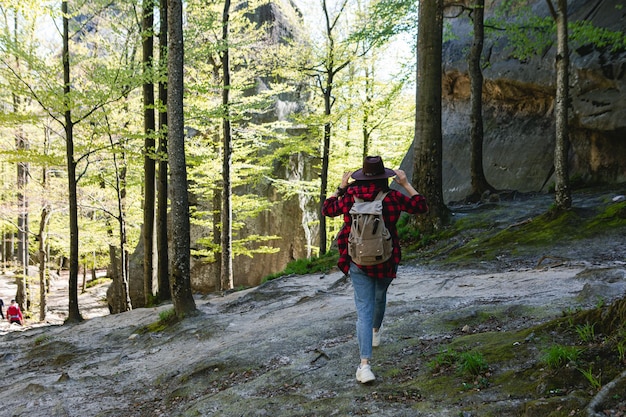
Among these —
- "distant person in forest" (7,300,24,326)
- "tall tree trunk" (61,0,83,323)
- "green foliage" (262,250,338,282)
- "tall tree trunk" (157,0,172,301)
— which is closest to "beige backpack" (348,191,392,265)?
"green foliage" (262,250,338,282)

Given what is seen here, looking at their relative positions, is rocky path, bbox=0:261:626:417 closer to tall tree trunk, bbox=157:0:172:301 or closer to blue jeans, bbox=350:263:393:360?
blue jeans, bbox=350:263:393:360

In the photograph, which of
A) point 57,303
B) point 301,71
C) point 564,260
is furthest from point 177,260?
point 57,303

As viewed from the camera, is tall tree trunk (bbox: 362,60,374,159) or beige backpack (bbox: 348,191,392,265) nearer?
beige backpack (bbox: 348,191,392,265)

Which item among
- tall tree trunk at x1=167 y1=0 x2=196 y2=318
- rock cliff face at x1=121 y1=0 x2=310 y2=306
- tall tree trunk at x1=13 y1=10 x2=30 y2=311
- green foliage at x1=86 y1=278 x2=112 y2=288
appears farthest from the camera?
green foliage at x1=86 y1=278 x2=112 y2=288

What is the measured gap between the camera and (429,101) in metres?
10.2

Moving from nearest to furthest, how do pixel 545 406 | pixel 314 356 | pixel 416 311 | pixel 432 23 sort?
pixel 545 406 → pixel 314 356 → pixel 416 311 → pixel 432 23

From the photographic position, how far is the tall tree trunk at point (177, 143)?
805 centimetres

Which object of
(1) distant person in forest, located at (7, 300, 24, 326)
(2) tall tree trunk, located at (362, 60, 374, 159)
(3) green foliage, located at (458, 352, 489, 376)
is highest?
(2) tall tree trunk, located at (362, 60, 374, 159)

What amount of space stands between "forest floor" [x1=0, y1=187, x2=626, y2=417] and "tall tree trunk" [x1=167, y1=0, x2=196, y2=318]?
1.16m

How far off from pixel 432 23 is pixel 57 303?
26295 mm

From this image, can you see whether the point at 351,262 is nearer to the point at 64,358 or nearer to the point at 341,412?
the point at 341,412

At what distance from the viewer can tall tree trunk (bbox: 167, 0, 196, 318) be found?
8047 millimetres

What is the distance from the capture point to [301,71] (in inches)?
672

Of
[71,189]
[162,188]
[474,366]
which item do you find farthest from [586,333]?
[71,189]
